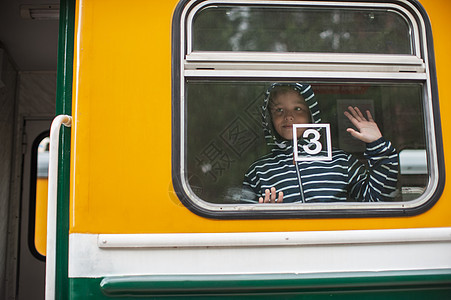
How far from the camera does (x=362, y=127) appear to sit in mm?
1786

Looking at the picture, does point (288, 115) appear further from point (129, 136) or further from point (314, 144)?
point (129, 136)

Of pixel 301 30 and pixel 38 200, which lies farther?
pixel 38 200

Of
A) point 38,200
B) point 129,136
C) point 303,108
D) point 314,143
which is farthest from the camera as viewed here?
point 38,200

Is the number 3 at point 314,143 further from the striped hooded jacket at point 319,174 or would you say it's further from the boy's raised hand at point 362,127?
the boy's raised hand at point 362,127

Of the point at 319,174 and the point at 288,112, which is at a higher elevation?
the point at 288,112

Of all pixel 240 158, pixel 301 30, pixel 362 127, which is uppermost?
pixel 301 30

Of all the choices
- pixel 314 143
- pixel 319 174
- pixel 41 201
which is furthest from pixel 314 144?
pixel 41 201

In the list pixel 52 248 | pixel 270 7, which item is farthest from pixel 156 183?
pixel 270 7

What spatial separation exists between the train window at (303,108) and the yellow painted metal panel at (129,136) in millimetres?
45

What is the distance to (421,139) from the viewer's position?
170 cm

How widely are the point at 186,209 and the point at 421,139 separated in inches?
39.0

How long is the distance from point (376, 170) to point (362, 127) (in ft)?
0.63

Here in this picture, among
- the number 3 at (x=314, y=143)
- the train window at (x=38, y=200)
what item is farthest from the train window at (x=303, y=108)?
the train window at (x=38, y=200)

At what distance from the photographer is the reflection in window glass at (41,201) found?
10.9 ft
